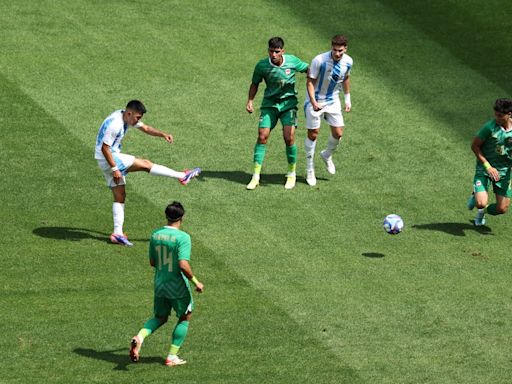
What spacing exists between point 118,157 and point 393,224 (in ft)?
14.3

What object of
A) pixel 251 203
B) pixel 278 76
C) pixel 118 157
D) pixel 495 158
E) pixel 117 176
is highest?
pixel 278 76

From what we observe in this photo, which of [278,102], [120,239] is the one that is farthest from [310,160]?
[120,239]

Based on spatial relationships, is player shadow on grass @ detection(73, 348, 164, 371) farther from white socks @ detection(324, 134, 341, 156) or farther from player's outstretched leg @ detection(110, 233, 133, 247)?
white socks @ detection(324, 134, 341, 156)

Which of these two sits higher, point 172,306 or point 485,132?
point 485,132

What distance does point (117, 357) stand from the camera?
643 inches

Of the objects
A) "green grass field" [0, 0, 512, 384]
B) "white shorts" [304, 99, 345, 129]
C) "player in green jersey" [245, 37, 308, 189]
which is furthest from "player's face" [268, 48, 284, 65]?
"green grass field" [0, 0, 512, 384]

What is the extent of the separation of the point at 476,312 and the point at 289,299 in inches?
103

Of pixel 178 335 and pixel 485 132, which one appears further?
pixel 485 132

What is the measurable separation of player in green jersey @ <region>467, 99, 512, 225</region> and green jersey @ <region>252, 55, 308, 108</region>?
11.4ft

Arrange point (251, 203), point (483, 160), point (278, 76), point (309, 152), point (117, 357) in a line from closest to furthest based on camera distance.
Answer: point (117, 357)
point (483, 160)
point (251, 203)
point (278, 76)
point (309, 152)

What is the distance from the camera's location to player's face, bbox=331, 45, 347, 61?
2205 cm

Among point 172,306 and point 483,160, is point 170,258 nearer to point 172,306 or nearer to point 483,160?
point 172,306

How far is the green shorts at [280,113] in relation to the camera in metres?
22.3

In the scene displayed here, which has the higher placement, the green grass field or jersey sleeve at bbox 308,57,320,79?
jersey sleeve at bbox 308,57,320,79
